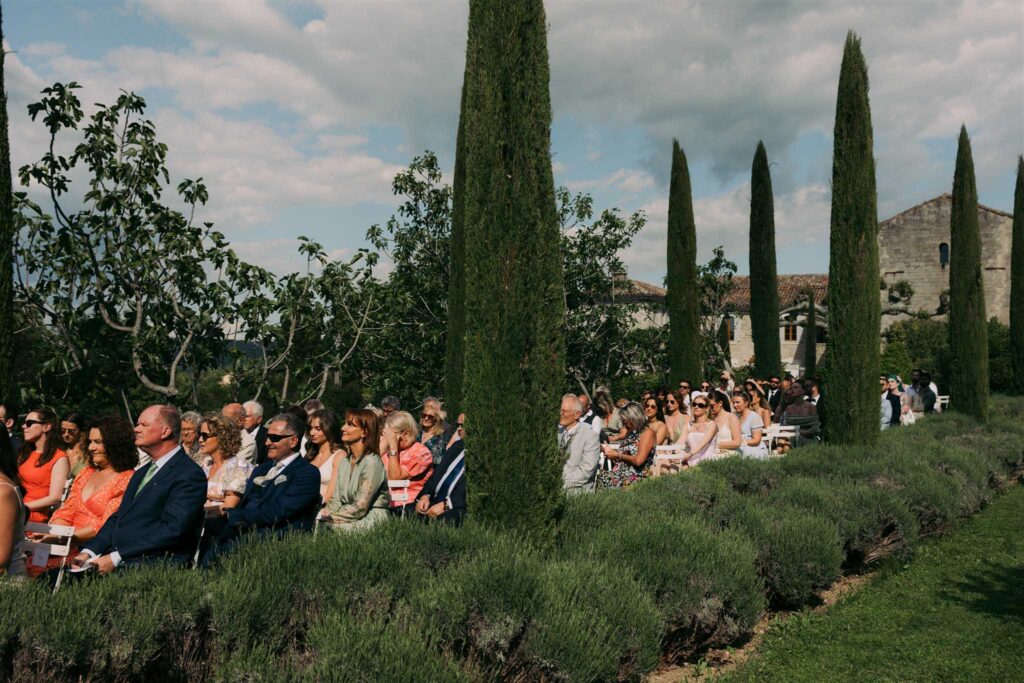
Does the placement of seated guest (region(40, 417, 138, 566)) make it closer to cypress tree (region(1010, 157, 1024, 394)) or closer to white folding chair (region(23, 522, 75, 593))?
white folding chair (region(23, 522, 75, 593))

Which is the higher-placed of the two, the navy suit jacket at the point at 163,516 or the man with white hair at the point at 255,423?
the man with white hair at the point at 255,423

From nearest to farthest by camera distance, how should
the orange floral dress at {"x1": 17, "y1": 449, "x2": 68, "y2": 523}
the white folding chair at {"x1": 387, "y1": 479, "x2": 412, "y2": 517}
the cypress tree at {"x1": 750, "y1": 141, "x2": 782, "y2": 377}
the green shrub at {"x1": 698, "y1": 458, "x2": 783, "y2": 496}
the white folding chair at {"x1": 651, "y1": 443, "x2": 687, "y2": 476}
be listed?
the orange floral dress at {"x1": 17, "y1": 449, "x2": 68, "y2": 523}, the white folding chair at {"x1": 387, "y1": 479, "x2": 412, "y2": 517}, the green shrub at {"x1": 698, "y1": 458, "x2": 783, "y2": 496}, the white folding chair at {"x1": 651, "y1": 443, "x2": 687, "y2": 476}, the cypress tree at {"x1": 750, "y1": 141, "x2": 782, "y2": 377}

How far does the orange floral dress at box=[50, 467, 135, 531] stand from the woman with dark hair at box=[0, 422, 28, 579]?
3.28 ft

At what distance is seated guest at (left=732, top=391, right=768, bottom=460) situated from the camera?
41.0ft

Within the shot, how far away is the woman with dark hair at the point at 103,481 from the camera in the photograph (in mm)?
5848

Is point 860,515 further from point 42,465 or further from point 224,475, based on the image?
point 42,465

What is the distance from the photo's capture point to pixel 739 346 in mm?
53719

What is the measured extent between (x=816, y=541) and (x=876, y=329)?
22.6ft

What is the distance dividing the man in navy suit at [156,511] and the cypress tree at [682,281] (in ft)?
60.0

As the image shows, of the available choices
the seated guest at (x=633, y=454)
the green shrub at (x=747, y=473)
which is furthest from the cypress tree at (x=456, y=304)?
the green shrub at (x=747, y=473)

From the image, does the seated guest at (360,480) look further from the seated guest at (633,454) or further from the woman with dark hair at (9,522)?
the seated guest at (633,454)

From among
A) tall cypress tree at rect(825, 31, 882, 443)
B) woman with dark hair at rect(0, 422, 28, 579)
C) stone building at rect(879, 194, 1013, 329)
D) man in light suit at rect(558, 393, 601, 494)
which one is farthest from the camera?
stone building at rect(879, 194, 1013, 329)

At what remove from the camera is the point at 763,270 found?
86.3 feet

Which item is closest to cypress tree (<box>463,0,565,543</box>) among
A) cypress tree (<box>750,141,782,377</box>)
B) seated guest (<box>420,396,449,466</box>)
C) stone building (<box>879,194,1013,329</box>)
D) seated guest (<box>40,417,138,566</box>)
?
seated guest (<box>40,417,138,566</box>)
